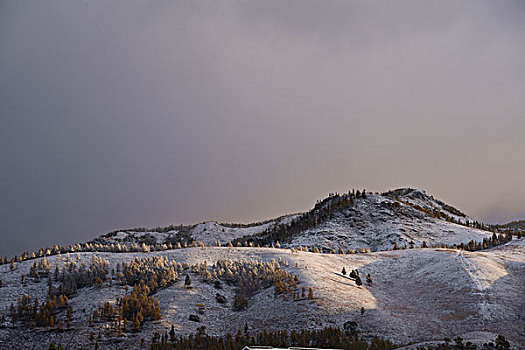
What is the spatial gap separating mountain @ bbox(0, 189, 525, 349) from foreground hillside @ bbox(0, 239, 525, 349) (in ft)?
0.17

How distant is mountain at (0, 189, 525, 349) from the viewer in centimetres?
1391

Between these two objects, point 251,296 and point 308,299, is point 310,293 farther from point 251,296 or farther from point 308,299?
point 251,296

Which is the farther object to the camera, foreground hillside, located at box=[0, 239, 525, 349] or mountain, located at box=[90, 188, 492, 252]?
mountain, located at box=[90, 188, 492, 252]

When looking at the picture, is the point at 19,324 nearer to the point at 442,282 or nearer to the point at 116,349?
the point at 116,349

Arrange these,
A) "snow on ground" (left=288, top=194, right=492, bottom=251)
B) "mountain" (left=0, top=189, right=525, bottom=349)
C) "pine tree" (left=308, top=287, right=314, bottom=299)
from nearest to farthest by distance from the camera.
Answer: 1. "mountain" (left=0, top=189, right=525, bottom=349)
2. "pine tree" (left=308, top=287, right=314, bottom=299)
3. "snow on ground" (left=288, top=194, right=492, bottom=251)

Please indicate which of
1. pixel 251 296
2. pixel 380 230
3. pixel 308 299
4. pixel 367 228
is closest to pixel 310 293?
pixel 308 299

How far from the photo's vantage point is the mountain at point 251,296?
13914 millimetres

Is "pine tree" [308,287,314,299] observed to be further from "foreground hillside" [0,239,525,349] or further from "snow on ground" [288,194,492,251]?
"snow on ground" [288,194,492,251]

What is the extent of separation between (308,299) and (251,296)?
10.3ft

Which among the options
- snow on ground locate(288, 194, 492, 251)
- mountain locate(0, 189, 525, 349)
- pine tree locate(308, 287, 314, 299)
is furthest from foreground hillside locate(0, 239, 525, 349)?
snow on ground locate(288, 194, 492, 251)

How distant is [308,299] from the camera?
16219 mm

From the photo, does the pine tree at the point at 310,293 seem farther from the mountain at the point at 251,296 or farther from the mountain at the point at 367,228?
the mountain at the point at 367,228

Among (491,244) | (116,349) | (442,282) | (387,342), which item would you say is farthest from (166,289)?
(491,244)

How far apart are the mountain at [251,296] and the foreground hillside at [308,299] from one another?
2.1 inches
